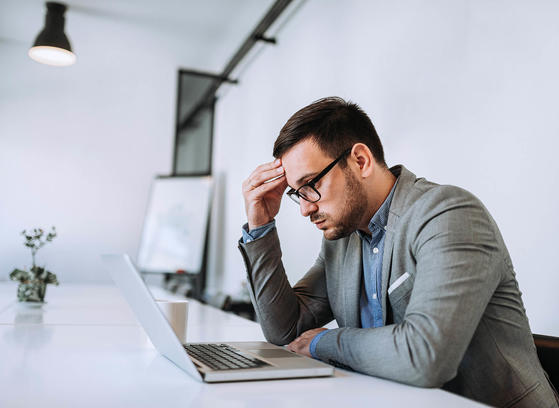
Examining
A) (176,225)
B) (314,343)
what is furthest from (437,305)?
(176,225)

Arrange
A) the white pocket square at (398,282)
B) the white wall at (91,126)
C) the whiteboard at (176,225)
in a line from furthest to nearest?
the white wall at (91,126) → the whiteboard at (176,225) → the white pocket square at (398,282)

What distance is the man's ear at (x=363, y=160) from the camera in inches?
58.7

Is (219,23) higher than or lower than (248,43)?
higher

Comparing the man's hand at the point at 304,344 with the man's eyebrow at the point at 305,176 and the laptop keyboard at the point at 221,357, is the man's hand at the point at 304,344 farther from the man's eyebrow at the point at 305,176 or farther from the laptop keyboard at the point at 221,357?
the man's eyebrow at the point at 305,176

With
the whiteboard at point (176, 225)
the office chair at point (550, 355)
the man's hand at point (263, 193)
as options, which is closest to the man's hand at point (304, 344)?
the man's hand at point (263, 193)

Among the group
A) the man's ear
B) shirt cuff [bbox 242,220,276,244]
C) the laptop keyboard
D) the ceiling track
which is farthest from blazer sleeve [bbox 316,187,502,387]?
the ceiling track

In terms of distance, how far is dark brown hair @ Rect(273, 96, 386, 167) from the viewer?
4.83ft

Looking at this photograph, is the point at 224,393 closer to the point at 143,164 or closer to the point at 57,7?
the point at 57,7

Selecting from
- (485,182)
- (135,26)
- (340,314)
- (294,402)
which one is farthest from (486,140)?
(135,26)

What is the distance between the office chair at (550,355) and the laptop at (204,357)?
58 centimetres

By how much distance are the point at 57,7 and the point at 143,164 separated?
2129mm

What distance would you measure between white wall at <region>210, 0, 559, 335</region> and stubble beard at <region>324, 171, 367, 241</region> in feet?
2.39

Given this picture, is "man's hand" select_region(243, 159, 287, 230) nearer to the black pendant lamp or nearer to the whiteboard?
the black pendant lamp

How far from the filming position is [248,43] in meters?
4.68
